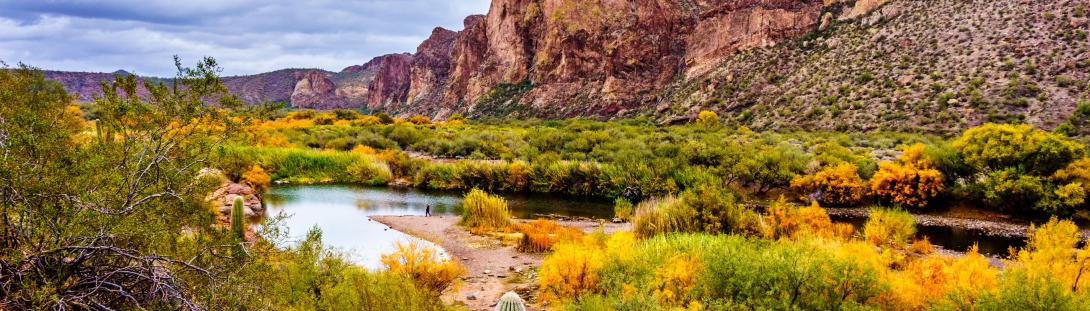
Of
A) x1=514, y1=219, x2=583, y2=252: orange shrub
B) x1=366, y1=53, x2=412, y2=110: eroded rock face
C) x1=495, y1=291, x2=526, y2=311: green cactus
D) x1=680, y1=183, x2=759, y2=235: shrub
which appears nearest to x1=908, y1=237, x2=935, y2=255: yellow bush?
x1=680, y1=183, x2=759, y2=235: shrub

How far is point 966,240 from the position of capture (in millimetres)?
15070

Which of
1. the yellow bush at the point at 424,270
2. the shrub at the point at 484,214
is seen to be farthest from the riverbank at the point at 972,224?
the yellow bush at the point at 424,270

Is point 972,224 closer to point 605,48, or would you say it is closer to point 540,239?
point 540,239

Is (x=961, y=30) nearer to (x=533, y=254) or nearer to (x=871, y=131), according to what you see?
(x=871, y=131)

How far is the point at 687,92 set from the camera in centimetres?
6681

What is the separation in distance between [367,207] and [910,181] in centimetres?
1820

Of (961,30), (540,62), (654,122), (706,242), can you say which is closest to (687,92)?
(654,122)

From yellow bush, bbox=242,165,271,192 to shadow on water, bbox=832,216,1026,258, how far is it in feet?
71.3

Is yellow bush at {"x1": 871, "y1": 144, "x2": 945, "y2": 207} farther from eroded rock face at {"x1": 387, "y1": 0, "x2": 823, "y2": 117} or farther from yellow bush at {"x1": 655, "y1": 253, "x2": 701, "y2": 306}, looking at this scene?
eroded rock face at {"x1": 387, "y1": 0, "x2": 823, "y2": 117}

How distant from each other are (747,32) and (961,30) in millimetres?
27152

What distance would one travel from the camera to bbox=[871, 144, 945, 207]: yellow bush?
19391 millimetres

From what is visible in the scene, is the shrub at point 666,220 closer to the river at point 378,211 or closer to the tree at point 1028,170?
the river at point 378,211

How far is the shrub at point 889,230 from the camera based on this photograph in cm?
1317

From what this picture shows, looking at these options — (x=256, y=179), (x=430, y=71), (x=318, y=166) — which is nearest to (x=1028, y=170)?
(x=256, y=179)
